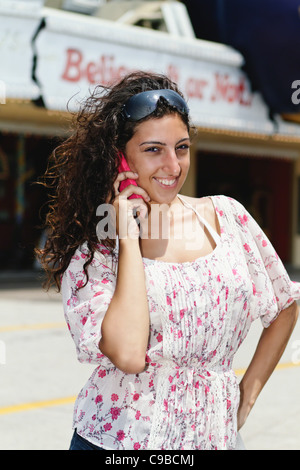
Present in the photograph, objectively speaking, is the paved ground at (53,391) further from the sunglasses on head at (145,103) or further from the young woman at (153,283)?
the sunglasses on head at (145,103)

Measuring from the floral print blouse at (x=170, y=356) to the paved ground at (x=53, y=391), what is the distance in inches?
113

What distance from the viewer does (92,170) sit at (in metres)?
2.34

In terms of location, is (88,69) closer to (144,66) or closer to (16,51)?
(144,66)

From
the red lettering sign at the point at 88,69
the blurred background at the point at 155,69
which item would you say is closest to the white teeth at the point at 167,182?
the blurred background at the point at 155,69

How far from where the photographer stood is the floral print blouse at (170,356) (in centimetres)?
216

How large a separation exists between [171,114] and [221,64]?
641 inches

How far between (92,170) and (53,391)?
14.7 ft

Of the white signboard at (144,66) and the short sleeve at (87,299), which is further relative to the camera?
the white signboard at (144,66)

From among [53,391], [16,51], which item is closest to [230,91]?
[16,51]

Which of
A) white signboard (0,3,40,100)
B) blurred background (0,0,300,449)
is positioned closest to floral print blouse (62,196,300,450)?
blurred background (0,0,300,449)

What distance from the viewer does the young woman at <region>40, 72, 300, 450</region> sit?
2156 mm

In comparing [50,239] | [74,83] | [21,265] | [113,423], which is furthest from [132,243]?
[21,265]

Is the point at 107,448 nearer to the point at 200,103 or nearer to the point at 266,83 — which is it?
the point at 200,103

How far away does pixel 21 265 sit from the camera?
2012cm
